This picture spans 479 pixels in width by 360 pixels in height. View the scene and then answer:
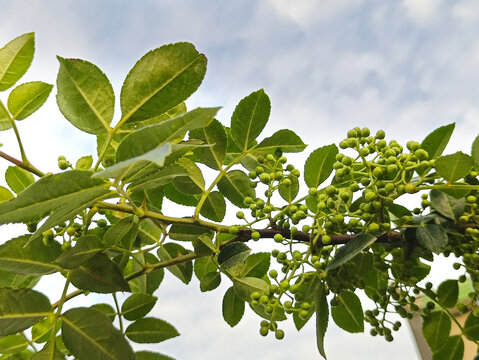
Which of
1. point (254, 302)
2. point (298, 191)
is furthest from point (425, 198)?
point (254, 302)

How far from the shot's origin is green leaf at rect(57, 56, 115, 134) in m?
0.58

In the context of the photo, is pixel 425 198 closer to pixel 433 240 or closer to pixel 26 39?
pixel 433 240

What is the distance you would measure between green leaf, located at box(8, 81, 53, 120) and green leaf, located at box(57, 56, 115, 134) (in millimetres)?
109

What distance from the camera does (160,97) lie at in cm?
58

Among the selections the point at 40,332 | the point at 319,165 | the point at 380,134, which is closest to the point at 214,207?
the point at 319,165

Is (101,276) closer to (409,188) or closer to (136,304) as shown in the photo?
(136,304)

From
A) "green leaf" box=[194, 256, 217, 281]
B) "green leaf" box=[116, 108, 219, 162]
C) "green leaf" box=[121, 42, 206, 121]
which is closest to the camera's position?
"green leaf" box=[116, 108, 219, 162]

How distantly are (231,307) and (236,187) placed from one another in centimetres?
22

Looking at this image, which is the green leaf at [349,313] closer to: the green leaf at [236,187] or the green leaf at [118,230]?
the green leaf at [236,187]

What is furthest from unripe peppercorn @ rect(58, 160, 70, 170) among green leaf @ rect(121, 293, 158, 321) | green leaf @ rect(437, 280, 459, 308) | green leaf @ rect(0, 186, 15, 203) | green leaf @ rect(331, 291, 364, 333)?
green leaf @ rect(437, 280, 459, 308)

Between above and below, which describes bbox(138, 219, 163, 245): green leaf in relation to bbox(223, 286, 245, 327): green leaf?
above

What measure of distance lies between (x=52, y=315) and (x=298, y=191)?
394mm

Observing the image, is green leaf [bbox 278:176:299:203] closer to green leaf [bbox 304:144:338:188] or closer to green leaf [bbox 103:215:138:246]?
green leaf [bbox 304:144:338:188]

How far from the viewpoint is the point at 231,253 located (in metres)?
0.73
